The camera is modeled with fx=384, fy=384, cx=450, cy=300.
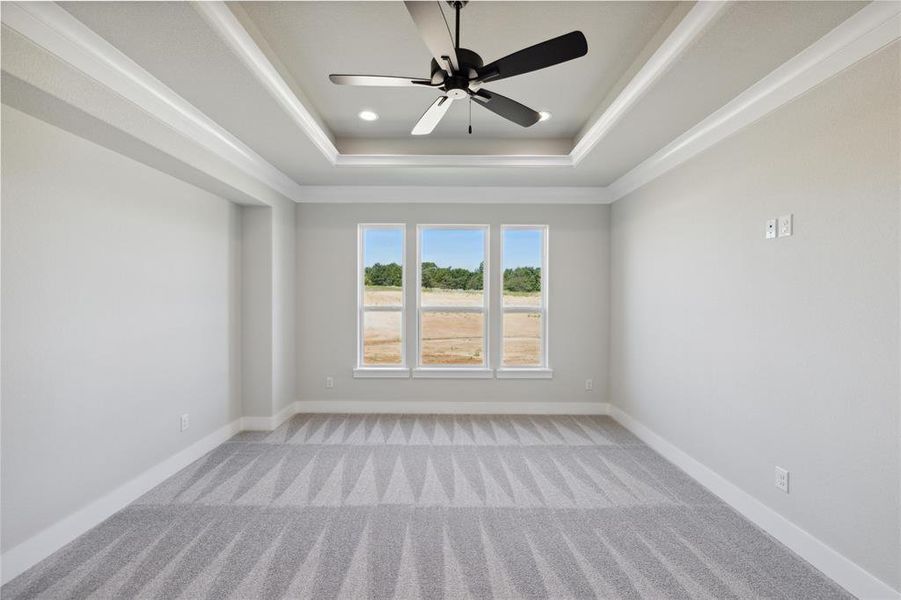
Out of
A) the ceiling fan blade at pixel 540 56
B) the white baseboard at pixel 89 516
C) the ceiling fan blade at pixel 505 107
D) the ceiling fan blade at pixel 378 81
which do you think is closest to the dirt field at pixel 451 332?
the white baseboard at pixel 89 516

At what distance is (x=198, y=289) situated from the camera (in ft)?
10.7

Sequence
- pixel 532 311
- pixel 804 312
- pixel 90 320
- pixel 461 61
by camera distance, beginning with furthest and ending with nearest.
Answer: pixel 532 311
pixel 90 320
pixel 804 312
pixel 461 61

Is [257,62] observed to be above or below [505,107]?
above

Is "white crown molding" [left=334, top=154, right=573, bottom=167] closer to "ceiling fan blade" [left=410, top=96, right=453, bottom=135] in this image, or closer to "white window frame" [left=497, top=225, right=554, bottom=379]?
"white window frame" [left=497, top=225, right=554, bottom=379]

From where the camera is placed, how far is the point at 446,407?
14.5 feet

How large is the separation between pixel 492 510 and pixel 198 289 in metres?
2.92

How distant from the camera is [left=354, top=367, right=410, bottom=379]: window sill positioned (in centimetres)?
440

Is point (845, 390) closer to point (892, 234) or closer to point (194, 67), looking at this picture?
point (892, 234)

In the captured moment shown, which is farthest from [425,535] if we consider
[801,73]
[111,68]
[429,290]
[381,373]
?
[801,73]

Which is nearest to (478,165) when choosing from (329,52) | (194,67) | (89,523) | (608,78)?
(608,78)

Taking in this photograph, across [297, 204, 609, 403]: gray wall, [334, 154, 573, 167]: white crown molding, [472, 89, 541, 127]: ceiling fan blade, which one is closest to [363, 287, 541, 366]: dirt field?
[297, 204, 609, 403]: gray wall

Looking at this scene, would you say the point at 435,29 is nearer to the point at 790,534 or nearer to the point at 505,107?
the point at 505,107

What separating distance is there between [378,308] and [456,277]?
3.23 feet

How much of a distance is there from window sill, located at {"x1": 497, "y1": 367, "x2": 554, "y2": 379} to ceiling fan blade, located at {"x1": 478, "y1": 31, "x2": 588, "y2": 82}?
127 inches
